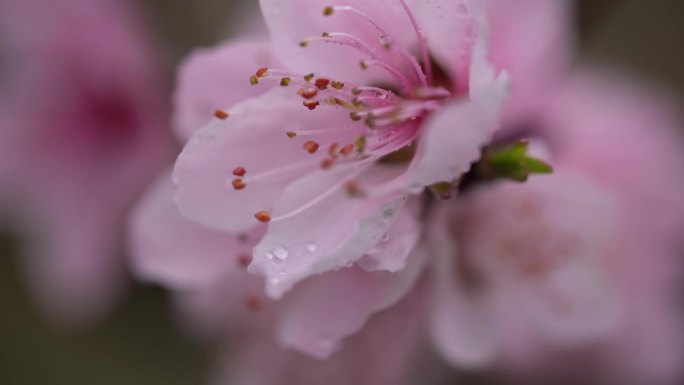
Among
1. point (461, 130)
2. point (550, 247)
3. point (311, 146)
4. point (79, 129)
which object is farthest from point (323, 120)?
point (79, 129)

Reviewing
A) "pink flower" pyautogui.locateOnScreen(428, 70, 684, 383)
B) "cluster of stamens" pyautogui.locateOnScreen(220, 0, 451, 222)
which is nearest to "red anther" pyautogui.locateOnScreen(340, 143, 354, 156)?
"cluster of stamens" pyautogui.locateOnScreen(220, 0, 451, 222)

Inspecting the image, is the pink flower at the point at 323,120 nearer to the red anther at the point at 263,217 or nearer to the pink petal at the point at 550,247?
the red anther at the point at 263,217

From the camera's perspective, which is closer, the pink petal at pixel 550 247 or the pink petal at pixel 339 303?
the pink petal at pixel 339 303

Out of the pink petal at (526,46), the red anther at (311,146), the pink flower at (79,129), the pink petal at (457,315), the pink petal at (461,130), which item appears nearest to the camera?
the pink petal at (461,130)

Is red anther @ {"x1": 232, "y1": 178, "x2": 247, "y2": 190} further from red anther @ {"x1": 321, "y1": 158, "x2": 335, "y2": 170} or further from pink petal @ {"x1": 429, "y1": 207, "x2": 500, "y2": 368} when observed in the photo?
pink petal @ {"x1": 429, "y1": 207, "x2": 500, "y2": 368}

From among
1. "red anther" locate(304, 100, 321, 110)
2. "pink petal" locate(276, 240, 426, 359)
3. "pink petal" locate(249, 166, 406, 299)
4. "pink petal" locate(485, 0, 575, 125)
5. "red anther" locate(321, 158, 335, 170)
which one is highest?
"red anther" locate(304, 100, 321, 110)

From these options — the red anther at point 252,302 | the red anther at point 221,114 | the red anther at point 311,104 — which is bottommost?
the red anther at point 252,302

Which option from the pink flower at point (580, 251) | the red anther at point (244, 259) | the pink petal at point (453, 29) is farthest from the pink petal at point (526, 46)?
the red anther at point (244, 259)
